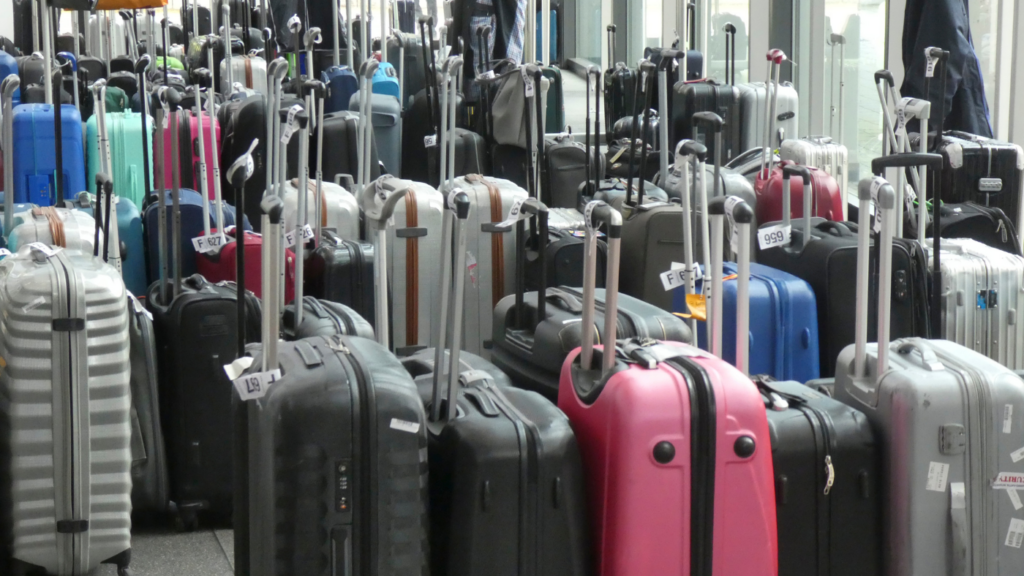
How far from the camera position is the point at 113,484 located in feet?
10.6

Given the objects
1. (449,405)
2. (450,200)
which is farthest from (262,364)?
(450,200)

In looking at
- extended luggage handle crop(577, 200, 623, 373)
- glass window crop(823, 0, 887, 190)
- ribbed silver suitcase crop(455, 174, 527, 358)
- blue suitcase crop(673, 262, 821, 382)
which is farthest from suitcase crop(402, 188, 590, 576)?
glass window crop(823, 0, 887, 190)

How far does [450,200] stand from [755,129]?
528 centimetres

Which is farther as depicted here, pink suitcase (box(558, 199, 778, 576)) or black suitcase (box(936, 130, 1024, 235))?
black suitcase (box(936, 130, 1024, 235))

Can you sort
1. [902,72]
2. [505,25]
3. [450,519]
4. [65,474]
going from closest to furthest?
[450,519] → [65,474] → [902,72] → [505,25]

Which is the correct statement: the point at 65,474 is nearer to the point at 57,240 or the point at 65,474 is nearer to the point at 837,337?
the point at 57,240

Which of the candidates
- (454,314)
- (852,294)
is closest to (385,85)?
(852,294)

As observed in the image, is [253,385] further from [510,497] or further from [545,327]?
[545,327]

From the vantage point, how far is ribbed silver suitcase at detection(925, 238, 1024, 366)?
4.00 meters

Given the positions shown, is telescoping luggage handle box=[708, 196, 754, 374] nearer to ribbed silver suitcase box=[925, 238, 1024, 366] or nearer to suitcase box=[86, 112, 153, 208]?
ribbed silver suitcase box=[925, 238, 1024, 366]

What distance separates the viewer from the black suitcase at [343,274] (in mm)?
4055

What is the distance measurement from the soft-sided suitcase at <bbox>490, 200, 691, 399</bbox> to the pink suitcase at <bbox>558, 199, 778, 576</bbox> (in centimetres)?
72

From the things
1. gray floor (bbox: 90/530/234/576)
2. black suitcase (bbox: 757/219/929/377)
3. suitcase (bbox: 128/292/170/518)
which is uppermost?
black suitcase (bbox: 757/219/929/377)

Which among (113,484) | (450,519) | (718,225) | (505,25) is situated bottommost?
(113,484)
